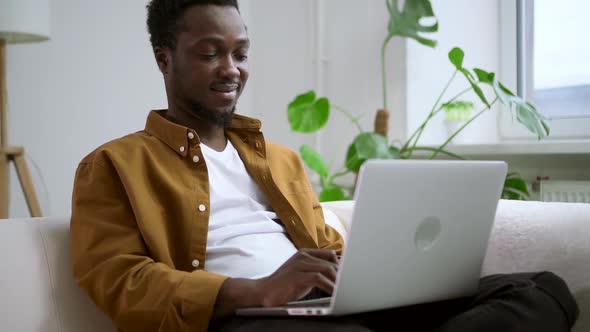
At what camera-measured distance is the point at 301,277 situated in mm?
1106

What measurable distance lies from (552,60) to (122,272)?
6.80ft

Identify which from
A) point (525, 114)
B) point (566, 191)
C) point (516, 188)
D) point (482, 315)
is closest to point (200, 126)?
point (482, 315)

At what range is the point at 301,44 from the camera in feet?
11.4

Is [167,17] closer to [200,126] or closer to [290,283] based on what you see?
[200,126]

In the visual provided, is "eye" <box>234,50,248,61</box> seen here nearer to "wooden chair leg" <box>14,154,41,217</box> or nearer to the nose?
the nose

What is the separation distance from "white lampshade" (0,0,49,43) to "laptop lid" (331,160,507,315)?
1.78 meters

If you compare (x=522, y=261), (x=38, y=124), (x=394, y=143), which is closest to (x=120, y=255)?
(x=522, y=261)

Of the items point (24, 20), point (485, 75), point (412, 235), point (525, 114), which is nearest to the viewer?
point (412, 235)

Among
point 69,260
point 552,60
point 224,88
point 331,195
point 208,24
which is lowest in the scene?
point 331,195

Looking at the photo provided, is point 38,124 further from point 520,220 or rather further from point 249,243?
point 520,220

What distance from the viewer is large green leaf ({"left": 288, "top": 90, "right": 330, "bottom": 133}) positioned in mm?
2787

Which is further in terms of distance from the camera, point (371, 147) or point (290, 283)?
point (371, 147)

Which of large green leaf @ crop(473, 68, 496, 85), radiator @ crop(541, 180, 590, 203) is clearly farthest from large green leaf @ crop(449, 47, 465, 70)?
radiator @ crop(541, 180, 590, 203)

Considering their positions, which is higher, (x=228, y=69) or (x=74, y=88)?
(x=228, y=69)
